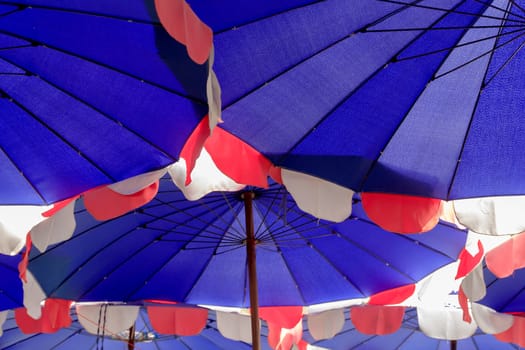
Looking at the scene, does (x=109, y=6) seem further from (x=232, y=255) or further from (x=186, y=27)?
(x=232, y=255)

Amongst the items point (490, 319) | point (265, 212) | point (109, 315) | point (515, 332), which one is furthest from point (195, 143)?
point (515, 332)

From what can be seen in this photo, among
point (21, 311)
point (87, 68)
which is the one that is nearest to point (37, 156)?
point (87, 68)

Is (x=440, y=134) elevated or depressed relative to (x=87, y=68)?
depressed

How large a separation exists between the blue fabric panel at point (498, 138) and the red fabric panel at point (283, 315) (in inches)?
107

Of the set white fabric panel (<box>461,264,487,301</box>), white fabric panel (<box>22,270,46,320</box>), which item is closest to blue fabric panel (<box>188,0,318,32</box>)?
white fabric panel (<box>22,270,46,320</box>)

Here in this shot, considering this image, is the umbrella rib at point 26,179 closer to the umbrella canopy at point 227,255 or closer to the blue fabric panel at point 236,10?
the umbrella canopy at point 227,255

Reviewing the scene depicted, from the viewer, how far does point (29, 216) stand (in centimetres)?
470

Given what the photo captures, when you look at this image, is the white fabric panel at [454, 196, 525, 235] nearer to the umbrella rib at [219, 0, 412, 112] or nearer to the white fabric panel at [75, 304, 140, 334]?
the umbrella rib at [219, 0, 412, 112]

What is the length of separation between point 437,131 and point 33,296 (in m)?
2.86

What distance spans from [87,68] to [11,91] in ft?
1.56

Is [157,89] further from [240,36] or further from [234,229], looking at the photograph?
[234,229]

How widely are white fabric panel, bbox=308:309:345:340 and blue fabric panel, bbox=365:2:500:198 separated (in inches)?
96.1

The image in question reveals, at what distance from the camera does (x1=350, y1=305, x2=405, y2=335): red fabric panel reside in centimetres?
647

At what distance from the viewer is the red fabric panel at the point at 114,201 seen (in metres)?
4.32
